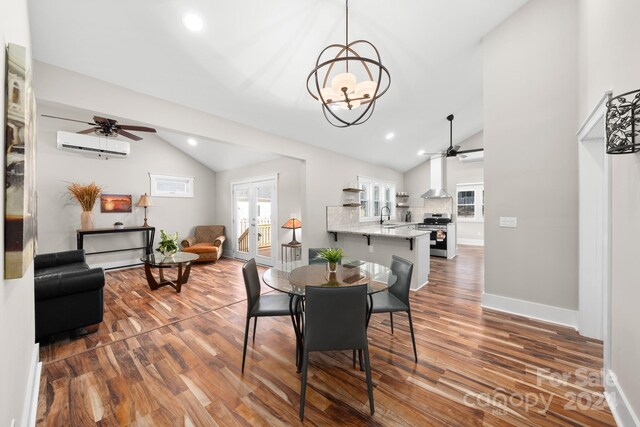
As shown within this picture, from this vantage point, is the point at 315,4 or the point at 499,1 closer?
the point at 315,4

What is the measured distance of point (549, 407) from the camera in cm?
163

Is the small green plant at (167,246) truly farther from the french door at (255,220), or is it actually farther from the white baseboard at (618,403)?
the white baseboard at (618,403)

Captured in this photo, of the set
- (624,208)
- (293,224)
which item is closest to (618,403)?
(624,208)

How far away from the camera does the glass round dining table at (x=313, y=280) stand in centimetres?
195

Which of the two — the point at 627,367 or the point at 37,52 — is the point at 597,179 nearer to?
the point at 627,367

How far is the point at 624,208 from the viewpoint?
152 cm

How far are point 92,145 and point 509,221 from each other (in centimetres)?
688

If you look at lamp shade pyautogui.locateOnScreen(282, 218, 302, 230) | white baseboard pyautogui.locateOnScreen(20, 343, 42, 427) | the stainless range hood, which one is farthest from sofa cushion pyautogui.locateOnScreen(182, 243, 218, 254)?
the stainless range hood

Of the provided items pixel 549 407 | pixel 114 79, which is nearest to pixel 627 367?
pixel 549 407

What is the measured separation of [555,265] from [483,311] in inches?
36.5

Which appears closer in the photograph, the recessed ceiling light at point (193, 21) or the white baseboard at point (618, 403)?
the white baseboard at point (618, 403)

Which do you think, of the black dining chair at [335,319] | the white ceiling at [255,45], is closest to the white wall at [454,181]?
the white ceiling at [255,45]

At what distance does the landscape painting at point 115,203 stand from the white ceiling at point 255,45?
3713 mm

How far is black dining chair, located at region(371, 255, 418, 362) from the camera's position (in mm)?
2141
